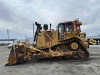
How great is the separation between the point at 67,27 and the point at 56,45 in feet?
5.55

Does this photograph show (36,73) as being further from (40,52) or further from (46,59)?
(46,59)

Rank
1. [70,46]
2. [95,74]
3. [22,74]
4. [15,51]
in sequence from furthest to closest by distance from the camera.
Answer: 1. [70,46]
2. [15,51]
3. [22,74]
4. [95,74]

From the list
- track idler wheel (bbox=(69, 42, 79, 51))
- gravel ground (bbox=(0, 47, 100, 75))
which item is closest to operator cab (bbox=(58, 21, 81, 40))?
track idler wheel (bbox=(69, 42, 79, 51))

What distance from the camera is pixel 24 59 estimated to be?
17688 mm

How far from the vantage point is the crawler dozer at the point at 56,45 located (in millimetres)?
17734

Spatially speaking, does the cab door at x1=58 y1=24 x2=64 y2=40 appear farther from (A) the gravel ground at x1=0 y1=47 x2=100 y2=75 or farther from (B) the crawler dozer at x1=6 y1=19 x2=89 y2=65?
(A) the gravel ground at x1=0 y1=47 x2=100 y2=75

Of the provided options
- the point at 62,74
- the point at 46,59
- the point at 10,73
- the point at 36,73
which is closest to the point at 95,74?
the point at 62,74

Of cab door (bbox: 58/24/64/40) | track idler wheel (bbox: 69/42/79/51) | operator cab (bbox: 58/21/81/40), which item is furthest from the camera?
cab door (bbox: 58/24/64/40)

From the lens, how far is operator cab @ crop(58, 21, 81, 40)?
1903 centimetres

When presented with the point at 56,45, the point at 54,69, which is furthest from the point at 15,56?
the point at 54,69

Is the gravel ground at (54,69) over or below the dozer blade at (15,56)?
below

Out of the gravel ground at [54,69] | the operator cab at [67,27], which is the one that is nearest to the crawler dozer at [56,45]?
the operator cab at [67,27]

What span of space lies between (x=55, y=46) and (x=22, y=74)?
6762 millimetres

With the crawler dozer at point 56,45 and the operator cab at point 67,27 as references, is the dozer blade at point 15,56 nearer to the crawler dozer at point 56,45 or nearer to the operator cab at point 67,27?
the crawler dozer at point 56,45
